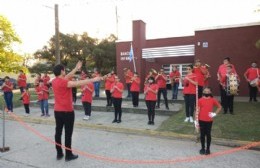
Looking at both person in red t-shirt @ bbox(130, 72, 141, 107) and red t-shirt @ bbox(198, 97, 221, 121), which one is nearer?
red t-shirt @ bbox(198, 97, 221, 121)

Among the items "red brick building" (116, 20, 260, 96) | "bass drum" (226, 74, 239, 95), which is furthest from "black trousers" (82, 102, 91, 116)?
"red brick building" (116, 20, 260, 96)

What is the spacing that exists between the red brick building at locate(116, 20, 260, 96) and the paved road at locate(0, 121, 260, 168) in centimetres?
959

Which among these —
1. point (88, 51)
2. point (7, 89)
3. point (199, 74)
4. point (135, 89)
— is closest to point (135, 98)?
point (135, 89)

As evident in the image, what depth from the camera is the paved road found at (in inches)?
222

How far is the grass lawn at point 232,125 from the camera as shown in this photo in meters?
7.54

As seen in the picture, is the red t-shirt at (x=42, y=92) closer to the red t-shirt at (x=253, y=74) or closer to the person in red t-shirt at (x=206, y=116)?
the person in red t-shirt at (x=206, y=116)

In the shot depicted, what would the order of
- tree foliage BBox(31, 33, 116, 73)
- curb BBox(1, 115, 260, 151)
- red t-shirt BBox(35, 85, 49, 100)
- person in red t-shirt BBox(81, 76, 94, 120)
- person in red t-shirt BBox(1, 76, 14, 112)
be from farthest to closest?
tree foliage BBox(31, 33, 116, 73) → person in red t-shirt BBox(1, 76, 14, 112) → red t-shirt BBox(35, 85, 49, 100) → person in red t-shirt BBox(81, 76, 94, 120) → curb BBox(1, 115, 260, 151)

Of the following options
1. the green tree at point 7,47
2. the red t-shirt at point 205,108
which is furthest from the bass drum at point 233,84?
the green tree at point 7,47

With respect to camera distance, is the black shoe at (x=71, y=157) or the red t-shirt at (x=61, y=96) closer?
the red t-shirt at (x=61, y=96)

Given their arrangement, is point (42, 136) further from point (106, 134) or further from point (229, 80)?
point (229, 80)

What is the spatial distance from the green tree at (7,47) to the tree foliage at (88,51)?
19.7 feet

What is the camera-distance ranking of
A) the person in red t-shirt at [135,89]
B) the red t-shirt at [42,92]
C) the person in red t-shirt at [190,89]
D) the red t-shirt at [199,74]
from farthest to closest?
the person in red t-shirt at [135,89]
the red t-shirt at [42,92]
the red t-shirt at [199,74]
the person in red t-shirt at [190,89]

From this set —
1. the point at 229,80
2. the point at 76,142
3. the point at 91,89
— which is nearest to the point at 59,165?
the point at 76,142

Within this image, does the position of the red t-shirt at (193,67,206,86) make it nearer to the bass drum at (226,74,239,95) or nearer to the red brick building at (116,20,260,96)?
the bass drum at (226,74,239,95)
